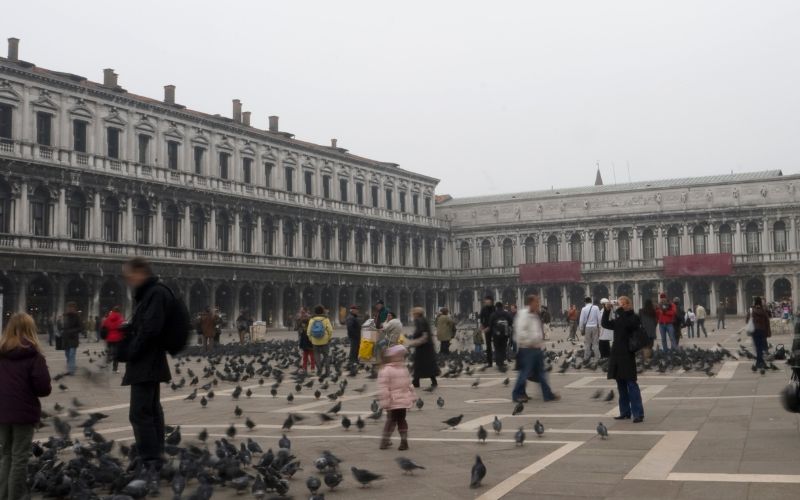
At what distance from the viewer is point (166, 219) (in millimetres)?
46562

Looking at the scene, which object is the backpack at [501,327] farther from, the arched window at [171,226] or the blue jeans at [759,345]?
the arched window at [171,226]

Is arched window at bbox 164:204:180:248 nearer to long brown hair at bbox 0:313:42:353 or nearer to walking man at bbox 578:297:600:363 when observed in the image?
walking man at bbox 578:297:600:363

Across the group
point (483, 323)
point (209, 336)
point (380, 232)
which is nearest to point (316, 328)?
point (483, 323)

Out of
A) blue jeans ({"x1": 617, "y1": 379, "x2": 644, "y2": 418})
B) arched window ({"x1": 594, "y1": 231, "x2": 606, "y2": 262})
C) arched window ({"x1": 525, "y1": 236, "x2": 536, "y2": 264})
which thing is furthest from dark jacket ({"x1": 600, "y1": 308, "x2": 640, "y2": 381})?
arched window ({"x1": 525, "y1": 236, "x2": 536, "y2": 264})

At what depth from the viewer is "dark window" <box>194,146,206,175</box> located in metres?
48.9

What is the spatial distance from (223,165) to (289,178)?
5.79 metres

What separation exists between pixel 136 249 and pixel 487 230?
35987 millimetres

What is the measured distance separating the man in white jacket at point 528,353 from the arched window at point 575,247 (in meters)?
59.0

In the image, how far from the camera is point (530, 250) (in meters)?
72.5

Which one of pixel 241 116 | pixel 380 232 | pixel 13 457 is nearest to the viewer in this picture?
pixel 13 457

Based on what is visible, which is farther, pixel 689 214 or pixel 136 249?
pixel 689 214

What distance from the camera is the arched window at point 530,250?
7224 centimetres

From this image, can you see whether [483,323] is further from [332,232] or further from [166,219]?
[332,232]

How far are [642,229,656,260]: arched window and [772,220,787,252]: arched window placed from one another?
860 cm
